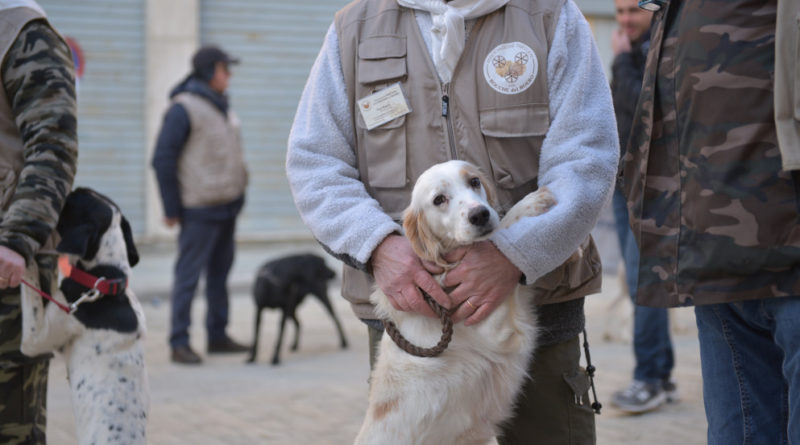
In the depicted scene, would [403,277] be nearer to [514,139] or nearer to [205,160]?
[514,139]

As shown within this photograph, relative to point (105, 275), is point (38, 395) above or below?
below

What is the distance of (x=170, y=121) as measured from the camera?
7.80 meters

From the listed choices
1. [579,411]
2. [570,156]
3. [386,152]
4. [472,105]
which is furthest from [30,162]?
[579,411]

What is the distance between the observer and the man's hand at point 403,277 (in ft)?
8.41

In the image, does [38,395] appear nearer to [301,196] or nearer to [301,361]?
[301,196]

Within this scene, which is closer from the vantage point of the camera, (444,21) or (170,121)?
(444,21)

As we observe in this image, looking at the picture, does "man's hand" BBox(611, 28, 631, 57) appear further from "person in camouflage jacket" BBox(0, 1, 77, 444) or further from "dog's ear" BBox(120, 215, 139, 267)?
"person in camouflage jacket" BBox(0, 1, 77, 444)

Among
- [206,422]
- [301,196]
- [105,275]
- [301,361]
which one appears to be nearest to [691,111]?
[301,196]

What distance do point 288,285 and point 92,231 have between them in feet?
14.2

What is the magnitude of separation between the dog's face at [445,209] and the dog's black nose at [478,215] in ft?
0.05

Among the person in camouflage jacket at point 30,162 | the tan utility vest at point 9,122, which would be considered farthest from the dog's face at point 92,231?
the tan utility vest at point 9,122

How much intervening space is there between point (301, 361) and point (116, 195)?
6823mm

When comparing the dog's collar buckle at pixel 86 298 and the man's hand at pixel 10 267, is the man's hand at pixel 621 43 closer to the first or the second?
the dog's collar buckle at pixel 86 298

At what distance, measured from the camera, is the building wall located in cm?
1316
